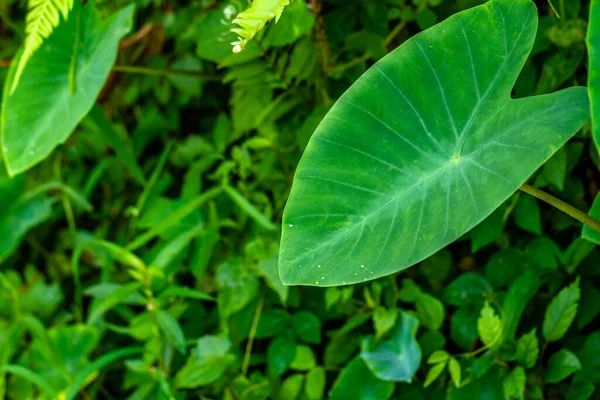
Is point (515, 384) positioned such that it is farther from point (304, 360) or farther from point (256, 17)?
point (256, 17)

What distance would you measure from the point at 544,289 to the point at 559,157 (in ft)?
0.85

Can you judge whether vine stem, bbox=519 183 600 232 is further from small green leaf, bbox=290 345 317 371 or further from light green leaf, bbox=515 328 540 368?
small green leaf, bbox=290 345 317 371

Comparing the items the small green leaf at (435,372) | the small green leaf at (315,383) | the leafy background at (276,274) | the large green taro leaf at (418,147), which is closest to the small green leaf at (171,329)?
the leafy background at (276,274)

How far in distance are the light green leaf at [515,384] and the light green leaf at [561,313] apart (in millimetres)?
74

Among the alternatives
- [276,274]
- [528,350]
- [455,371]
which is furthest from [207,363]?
[528,350]

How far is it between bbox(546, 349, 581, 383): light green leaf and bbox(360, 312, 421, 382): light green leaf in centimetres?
20

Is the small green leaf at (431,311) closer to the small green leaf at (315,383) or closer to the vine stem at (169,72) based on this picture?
the small green leaf at (315,383)

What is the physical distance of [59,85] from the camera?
1420mm

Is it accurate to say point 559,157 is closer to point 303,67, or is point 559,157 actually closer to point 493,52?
point 493,52

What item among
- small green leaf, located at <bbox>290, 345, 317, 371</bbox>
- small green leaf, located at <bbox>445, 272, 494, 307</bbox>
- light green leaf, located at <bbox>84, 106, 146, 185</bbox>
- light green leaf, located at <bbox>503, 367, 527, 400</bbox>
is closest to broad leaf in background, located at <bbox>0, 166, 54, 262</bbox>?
light green leaf, located at <bbox>84, 106, 146, 185</bbox>

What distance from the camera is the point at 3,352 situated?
1.52 metres

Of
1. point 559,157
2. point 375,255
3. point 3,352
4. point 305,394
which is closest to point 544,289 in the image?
point 559,157

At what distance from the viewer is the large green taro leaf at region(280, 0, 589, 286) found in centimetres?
73

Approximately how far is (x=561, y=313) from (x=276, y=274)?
0.47m
